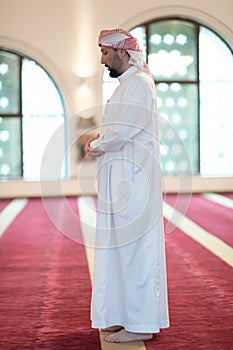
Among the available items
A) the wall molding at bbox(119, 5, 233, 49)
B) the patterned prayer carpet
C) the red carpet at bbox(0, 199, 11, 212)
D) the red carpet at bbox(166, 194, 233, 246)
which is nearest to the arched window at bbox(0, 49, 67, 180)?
the red carpet at bbox(0, 199, 11, 212)

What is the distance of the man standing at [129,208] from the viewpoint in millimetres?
4402

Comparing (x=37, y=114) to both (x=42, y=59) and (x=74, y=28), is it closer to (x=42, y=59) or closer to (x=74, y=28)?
(x=42, y=59)

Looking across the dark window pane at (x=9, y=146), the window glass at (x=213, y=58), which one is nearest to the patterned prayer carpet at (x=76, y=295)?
the dark window pane at (x=9, y=146)

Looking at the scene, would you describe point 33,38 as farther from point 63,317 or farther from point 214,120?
point 63,317

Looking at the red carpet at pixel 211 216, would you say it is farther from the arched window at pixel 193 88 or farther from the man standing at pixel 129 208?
the man standing at pixel 129 208

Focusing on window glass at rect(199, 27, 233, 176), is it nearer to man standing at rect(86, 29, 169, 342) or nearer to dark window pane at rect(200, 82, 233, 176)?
dark window pane at rect(200, 82, 233, 176)

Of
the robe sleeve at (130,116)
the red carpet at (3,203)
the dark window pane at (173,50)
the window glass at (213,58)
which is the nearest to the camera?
the robe sleeve at (130,116)

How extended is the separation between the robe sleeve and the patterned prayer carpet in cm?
131

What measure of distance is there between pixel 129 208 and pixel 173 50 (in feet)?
43.4

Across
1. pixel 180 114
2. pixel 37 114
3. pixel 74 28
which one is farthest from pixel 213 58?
pixel 37 114

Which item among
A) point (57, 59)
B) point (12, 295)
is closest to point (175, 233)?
point (12, 295)

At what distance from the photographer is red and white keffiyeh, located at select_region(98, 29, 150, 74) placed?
14.8ft

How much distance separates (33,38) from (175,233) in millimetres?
8373

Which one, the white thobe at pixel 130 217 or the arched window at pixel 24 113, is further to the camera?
the arched window at pixel 24 113
